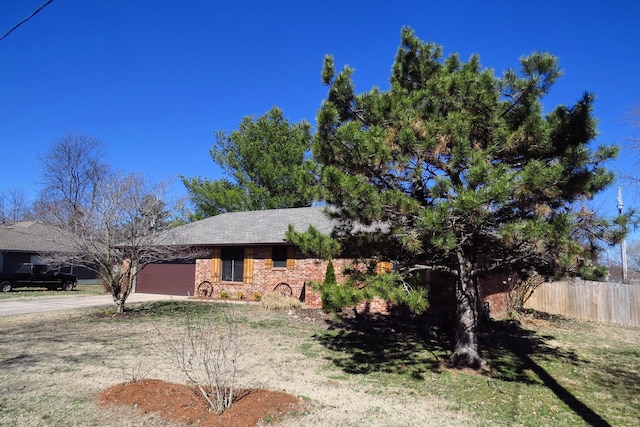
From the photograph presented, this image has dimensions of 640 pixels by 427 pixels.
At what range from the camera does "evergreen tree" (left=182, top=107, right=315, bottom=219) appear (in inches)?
1152

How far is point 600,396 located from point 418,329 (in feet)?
18.9

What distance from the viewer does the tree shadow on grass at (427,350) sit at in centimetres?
749

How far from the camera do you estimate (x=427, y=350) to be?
9438 millimetres

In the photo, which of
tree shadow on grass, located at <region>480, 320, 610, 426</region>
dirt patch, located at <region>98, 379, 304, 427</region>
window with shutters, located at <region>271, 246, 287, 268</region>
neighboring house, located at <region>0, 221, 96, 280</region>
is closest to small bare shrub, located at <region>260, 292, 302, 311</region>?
window with shutters, located at <region>271, 246, 287, 268</region>

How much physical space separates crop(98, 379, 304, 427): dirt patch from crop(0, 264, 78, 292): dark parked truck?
20.7m

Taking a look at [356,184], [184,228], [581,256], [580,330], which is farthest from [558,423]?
[184,228]

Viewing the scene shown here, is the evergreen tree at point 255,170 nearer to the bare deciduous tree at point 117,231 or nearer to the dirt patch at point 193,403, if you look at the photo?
the bare deciduous tree at point 117,231

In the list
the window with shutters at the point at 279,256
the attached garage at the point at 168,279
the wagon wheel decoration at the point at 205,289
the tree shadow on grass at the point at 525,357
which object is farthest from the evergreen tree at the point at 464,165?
the attached garage at the point at 168,279

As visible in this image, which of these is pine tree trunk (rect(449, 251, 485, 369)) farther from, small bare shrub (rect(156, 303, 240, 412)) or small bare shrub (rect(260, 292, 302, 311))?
small bare shrub (rect(260, 292, 302, 311))

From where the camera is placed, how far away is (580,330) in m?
13.0

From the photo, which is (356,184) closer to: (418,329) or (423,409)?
(423,409)

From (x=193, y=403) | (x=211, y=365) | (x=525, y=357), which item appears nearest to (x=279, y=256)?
(x=525, y=357)

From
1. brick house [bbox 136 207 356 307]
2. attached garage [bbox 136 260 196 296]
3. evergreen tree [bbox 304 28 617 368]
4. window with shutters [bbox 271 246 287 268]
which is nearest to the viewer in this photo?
evergreen tree [bbox 304 28 617 368]

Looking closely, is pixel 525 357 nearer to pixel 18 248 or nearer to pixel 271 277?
pixel 271 277
